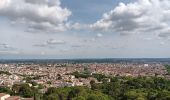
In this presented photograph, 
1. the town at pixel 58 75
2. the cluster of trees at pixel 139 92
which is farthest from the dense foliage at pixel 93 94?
the town at pixel 58 75

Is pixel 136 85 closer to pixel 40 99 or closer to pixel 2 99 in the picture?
pixel 40 99

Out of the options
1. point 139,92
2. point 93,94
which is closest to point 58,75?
point 139,92

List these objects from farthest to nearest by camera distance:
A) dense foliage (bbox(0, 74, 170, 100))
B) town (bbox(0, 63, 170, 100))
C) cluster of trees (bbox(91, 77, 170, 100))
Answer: town (bbox(0, 63, 170, 100))
cluster of trees (bbox(91, 77, 170, 100))
dense foliage (bbox(0, 74, 170, 100))

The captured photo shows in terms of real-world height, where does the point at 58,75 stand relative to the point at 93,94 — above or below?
above

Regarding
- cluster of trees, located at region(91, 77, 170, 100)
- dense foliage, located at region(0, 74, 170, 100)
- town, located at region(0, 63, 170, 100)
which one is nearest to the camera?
dense foliage, located at region(0, 74, 170, 100)

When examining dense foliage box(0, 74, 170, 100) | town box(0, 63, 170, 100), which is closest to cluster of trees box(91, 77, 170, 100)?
dense foliage box(0, 74, 170, 100)

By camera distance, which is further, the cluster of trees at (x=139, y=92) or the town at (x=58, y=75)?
the town at (x=58, y=75)

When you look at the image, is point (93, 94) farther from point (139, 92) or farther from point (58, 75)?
point (58, 75)

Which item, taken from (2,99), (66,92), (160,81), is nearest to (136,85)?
(160,81)

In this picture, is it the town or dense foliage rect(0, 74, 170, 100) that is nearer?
dense foliage rect(0, 74, 170, 100)

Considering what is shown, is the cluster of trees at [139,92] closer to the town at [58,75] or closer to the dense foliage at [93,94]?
the dense foliage at [93,94]

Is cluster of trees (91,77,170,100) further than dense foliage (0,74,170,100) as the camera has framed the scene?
Yes

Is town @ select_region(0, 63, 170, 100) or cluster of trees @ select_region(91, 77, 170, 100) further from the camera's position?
town @ select_region(0, 63, 170, 100)

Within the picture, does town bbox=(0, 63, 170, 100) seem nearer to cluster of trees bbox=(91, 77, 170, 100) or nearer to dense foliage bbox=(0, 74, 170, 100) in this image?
dense foliage bbox=(0, 74, 170, 100)
